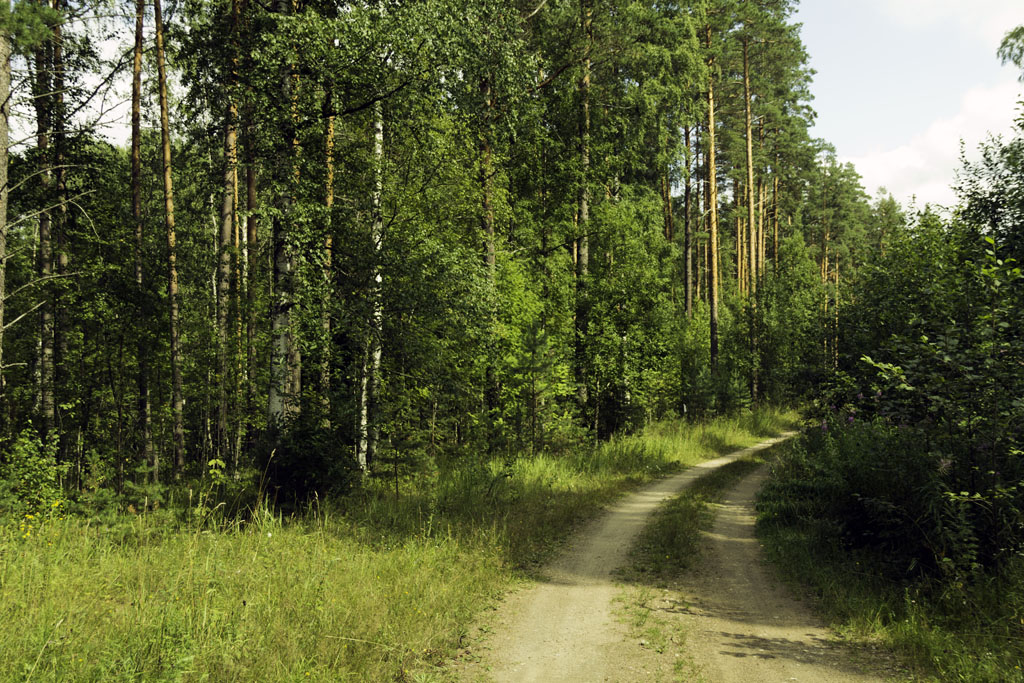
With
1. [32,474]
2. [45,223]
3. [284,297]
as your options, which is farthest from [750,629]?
[45,223]

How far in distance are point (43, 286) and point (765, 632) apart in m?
17.4

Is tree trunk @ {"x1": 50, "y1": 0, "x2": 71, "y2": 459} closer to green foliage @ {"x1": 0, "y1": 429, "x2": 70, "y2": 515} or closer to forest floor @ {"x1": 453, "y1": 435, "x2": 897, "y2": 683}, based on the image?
green foliage @ {"x1": 0, "y1": 429, "x2": 70, "y2": 515}

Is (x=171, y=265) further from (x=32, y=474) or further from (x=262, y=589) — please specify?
(x=262, y=589)

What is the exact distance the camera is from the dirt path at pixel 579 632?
17.8 feet

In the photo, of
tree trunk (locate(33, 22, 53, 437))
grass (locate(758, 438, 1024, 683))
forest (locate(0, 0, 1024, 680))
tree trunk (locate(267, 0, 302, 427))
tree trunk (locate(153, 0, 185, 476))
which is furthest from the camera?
tree trunk (locate(153, 0, 185, 476))

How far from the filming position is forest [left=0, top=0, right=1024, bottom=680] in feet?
21.7

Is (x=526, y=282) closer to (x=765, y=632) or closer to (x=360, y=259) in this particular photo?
(x=360, y=259)

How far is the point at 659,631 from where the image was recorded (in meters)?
6.31

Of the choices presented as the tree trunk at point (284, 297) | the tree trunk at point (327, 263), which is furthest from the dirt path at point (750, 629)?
the tree trunk at point (284, 297)

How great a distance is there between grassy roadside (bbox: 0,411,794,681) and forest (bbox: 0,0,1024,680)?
6 centimetres

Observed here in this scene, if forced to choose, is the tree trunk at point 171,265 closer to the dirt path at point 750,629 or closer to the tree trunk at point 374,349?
the tree trunk at point 374,349

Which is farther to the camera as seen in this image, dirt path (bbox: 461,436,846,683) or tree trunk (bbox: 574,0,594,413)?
tree trunk (bbox: 574,0,594,413)

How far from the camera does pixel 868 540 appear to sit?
8.44m

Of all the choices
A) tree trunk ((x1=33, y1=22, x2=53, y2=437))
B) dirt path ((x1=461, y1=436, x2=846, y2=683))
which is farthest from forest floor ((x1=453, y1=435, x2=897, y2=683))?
tree trunk ((x1=33, y1=22, x2=53, y2=437))
